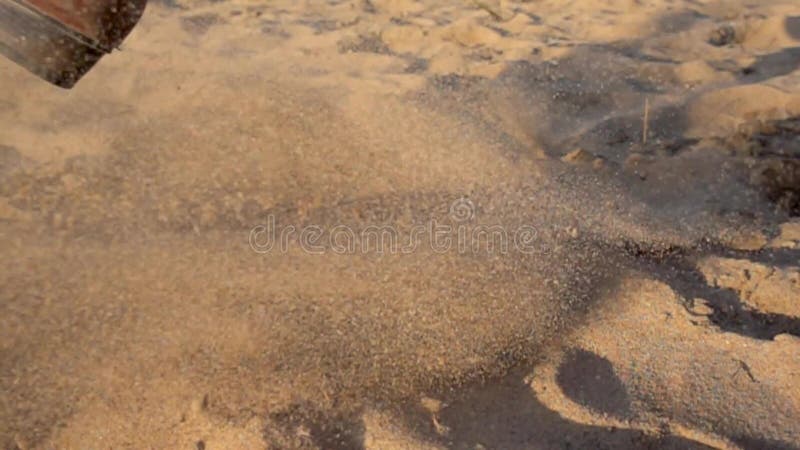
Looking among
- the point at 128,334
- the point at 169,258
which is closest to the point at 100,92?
the point at 169,258

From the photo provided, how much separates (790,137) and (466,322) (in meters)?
1.56

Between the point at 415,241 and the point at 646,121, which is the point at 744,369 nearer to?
the point at 415,241

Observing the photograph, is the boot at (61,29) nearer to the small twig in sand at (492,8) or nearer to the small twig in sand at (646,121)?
the small twig in sand at (646,121)

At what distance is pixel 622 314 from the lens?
2.15 meters

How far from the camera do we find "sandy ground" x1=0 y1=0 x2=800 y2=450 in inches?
74.5

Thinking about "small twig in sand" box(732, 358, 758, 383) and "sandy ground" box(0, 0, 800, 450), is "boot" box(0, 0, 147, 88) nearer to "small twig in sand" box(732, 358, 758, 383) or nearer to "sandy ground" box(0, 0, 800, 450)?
"sandy ground" box(0, 0, 800, 450)

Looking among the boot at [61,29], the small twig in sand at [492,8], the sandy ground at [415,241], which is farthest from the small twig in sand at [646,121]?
the boot at [61,29]

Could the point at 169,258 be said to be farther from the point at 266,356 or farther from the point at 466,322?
the point at 466,322

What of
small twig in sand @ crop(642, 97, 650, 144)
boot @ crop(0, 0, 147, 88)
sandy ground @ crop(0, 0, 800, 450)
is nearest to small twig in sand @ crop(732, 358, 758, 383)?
sandy ground @ crop(0, 0, 800, 450)

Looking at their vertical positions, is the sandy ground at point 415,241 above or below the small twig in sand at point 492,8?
below

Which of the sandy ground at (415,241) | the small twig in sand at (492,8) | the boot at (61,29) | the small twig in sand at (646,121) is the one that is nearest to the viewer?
the boot at (61,29)

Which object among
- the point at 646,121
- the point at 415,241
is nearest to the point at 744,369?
the point at 415,241

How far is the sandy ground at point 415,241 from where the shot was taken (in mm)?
1894

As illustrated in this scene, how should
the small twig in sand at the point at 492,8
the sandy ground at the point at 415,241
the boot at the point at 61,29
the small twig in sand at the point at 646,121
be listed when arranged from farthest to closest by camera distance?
the small twig in sand at the point at 492,8 → the small twig in sand at the point at 646,121 → the sandy ground at the point at 415,241 → the boot at the point at 61,29
